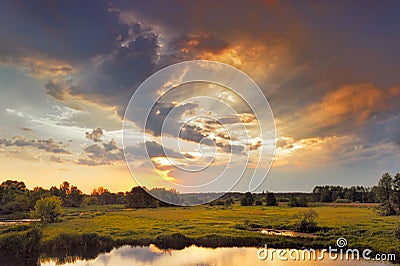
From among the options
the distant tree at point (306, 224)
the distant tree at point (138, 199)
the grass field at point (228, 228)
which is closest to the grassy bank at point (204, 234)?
the grass field at point (228, 228)

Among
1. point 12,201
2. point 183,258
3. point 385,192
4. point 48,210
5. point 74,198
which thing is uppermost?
point 385,192

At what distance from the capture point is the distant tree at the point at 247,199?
203ft

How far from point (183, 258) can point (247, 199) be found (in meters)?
36.2

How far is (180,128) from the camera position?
2781 cm

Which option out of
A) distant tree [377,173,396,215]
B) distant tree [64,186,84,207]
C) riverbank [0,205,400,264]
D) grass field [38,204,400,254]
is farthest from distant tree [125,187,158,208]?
distant tree [377,173,396,215]

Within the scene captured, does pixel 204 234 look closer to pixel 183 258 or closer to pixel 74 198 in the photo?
pixel 183 258

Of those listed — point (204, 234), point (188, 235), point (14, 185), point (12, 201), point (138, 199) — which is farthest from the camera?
point (138, 199)

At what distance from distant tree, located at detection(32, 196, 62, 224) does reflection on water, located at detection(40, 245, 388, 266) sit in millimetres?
10444

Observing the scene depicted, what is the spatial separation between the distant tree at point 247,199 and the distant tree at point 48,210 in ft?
107

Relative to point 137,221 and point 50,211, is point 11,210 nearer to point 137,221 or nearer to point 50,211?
point 50,211

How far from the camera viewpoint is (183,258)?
27375 millimetres

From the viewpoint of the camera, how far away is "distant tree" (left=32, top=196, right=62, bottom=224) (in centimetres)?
3662

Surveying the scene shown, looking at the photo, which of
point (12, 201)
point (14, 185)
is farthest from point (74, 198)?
point (12, 201)

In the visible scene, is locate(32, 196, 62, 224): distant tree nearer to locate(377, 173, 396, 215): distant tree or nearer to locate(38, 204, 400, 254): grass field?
locate(38, 204, 400, 254): grass field
